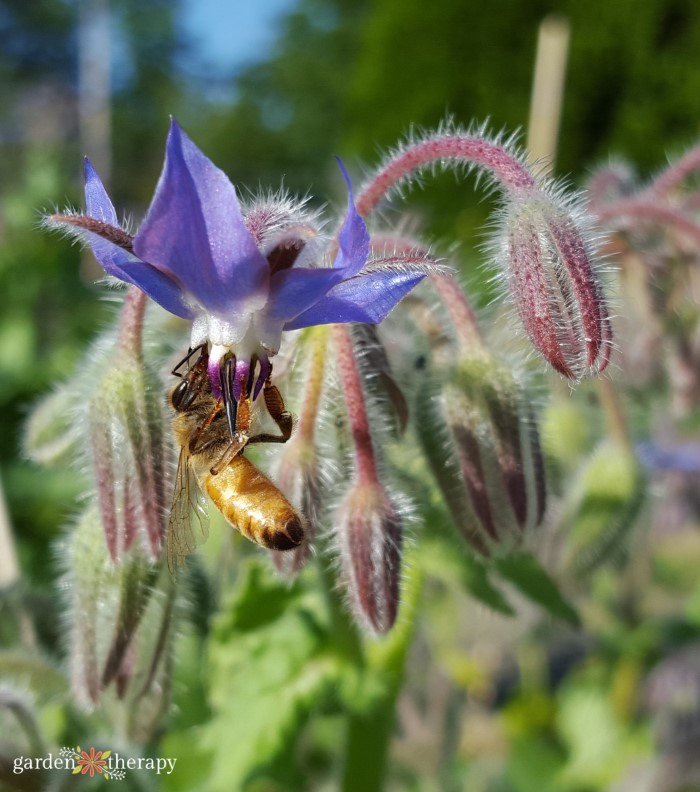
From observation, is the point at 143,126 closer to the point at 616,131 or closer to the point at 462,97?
the point at 462,97

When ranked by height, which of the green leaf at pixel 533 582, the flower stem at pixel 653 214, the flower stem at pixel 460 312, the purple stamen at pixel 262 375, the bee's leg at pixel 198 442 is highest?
the flower stem at pixel 653 214

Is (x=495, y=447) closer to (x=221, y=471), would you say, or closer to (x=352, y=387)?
(x=352, y=387)

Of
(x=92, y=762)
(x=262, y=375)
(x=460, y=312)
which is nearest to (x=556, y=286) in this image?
(x=460, y=312)

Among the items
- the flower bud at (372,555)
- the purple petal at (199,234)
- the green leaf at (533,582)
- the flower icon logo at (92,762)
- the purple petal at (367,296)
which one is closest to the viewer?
the purple petal at (199,234)

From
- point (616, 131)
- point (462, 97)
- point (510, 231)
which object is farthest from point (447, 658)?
point (462, 97)

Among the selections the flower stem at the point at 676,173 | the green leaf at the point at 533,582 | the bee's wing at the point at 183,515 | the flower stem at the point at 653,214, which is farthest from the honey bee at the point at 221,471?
the flower stem at the point at 676,173

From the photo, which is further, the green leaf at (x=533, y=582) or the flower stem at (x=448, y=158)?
the green leaf at (x=533, y=582)

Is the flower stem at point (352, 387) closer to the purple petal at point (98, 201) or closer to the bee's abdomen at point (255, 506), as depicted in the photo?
the bee's abdomen at point (255, 506)
